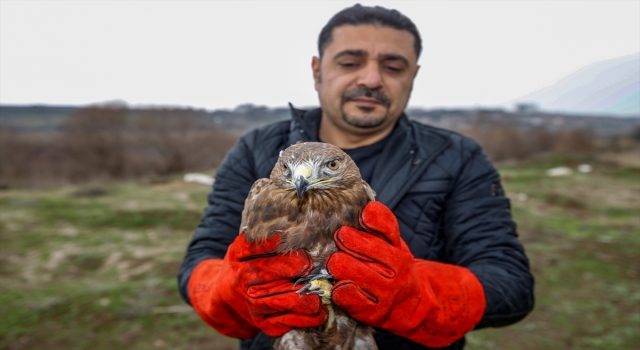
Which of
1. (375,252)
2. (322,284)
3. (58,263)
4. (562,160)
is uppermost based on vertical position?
(375,252)

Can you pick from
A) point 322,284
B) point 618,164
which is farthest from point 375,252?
point 618,164

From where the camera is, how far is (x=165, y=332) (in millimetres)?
6094

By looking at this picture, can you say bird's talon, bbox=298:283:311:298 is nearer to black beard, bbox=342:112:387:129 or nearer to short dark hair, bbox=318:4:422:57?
black beard, bbox=342:112:387:129

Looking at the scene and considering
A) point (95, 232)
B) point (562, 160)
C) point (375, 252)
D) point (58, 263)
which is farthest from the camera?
point (562, 160)

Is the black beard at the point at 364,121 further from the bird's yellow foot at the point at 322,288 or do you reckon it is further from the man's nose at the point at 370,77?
the bird's yellow foot at the point at 322,288

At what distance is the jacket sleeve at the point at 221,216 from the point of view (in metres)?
2.98

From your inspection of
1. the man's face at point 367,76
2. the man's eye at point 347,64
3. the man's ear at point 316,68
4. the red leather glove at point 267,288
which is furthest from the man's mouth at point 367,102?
the red leather glove at point 267,288

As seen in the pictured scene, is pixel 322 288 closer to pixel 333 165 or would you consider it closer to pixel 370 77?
pixel 333 165

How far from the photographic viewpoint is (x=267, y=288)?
2.27 meters

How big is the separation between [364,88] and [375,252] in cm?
130

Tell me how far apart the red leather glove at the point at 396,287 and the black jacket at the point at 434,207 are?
18cm

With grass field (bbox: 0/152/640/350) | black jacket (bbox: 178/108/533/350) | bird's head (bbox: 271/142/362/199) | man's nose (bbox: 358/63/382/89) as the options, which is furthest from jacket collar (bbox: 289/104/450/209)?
grass field (bbox: 0/152/640/350)

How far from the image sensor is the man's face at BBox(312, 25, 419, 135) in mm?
3025

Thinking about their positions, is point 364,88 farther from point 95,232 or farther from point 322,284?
point 95,232
